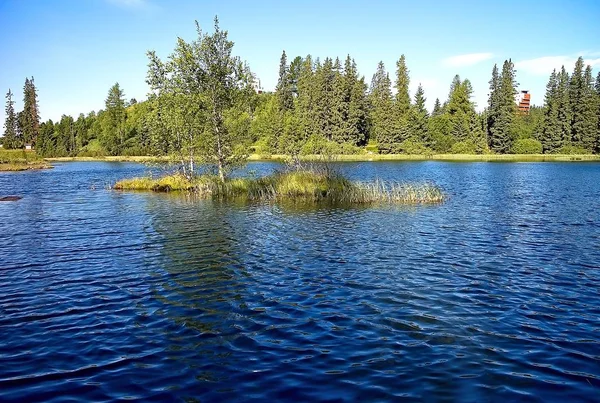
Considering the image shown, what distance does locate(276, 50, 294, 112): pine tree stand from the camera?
130 metres

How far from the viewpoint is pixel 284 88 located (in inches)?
5177

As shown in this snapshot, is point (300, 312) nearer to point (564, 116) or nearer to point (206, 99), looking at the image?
point (206, 99)

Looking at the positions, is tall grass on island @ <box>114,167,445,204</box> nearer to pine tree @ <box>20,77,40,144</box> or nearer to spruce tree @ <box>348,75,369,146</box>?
spruce tree @ <box>348,75,369,146</box>

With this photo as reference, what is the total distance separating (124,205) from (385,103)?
87.8 meters

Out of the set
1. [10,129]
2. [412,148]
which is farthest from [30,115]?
[412,148]

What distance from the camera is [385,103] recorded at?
109 m

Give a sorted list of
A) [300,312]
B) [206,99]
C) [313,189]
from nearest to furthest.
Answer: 1. [300,312]
2. [313,189]
3. [206,99]

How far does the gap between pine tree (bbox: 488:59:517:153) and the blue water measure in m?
90.5

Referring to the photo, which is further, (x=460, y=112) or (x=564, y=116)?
(x=460, y=112)

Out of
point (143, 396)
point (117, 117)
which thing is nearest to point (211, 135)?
point (143, 396)

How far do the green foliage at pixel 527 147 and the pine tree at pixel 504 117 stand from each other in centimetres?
158

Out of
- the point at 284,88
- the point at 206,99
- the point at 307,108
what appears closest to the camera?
the point at 206,99

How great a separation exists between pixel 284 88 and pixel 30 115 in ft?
272

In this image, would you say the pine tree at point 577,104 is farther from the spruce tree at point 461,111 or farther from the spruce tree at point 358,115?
the spruce tree at point 358,115
